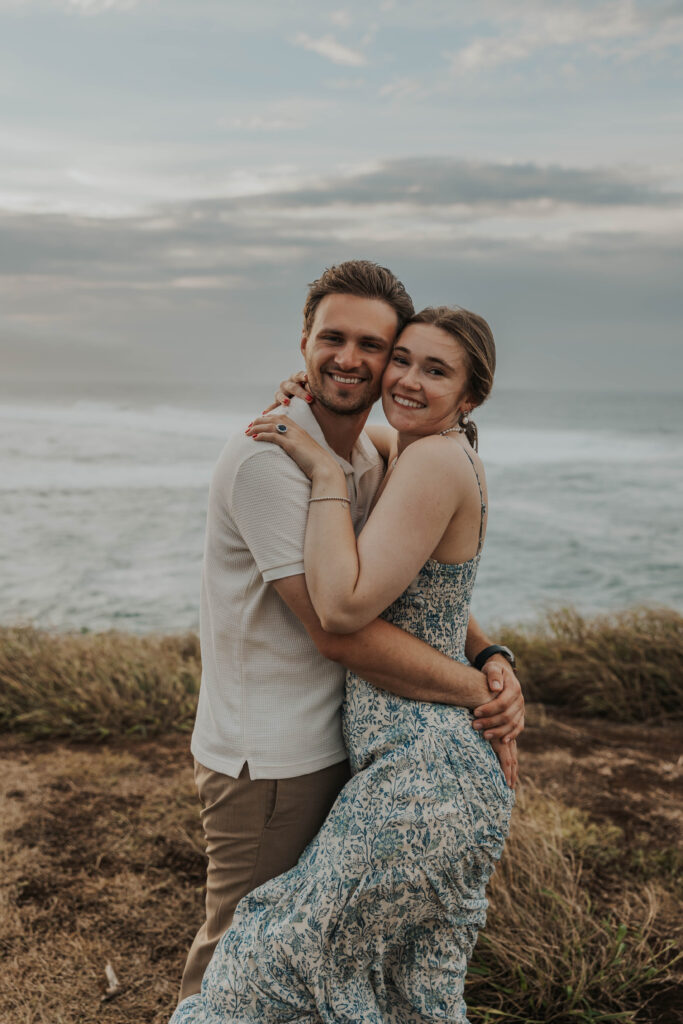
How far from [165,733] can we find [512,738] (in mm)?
3797

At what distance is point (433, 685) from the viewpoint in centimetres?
256

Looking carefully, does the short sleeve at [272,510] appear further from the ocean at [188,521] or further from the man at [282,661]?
the ocean at [188,521]

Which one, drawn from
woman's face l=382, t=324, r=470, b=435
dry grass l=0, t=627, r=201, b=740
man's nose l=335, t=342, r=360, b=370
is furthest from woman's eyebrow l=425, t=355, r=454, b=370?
dry grass l=0, t=627, r=201, b=740

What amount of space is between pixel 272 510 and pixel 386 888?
1052mm

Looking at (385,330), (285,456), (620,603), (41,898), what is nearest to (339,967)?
(285,456)

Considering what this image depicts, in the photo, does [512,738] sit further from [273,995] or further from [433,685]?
[273,995]

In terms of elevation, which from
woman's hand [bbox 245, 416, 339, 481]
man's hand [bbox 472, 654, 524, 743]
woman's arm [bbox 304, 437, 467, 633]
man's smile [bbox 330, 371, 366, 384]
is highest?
man's smile [bbox 330, 371, 366, 384]

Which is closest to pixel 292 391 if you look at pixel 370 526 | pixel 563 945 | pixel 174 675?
pixel 370 526

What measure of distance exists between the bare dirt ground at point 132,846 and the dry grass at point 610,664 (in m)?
0.27

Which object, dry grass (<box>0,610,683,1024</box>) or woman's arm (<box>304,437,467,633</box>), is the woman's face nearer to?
woman's arm (<box>304,437,467,633</box>)

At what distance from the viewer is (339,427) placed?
114 inches

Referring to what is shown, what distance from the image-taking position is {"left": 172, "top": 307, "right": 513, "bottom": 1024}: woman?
238cm

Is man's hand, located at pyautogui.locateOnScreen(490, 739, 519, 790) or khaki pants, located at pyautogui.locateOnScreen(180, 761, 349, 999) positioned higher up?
man's hand, located at pyautogui.locateOnScreen(490, 739, 519, 790)

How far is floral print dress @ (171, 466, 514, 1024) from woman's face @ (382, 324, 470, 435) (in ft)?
1.52
